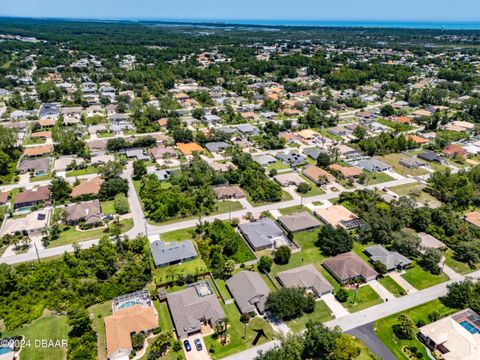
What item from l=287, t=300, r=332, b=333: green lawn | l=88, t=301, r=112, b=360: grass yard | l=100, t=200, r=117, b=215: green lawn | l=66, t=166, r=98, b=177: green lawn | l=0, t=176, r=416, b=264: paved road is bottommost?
l=287, t=300, r=332, b=333: green lawn

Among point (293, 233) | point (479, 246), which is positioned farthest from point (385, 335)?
point (479, 246)

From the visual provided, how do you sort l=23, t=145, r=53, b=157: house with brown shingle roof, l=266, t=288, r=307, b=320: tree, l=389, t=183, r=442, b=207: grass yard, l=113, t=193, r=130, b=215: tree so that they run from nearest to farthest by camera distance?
l=266, t=288, r=307, b=320: tree
l=113, t=193, r=130, b=215: tree
l=389, t=183, r=442, b=207: grass yard
l=23, t=145, r=53, b=157: house with brown shingle roof

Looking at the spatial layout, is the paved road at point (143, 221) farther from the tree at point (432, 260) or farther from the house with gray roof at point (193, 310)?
the tree at point (432, 260)

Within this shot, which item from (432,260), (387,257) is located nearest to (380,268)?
(387,257)

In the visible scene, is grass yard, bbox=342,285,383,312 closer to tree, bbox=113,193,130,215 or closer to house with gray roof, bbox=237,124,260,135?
tree, bbox=113,193,130,215

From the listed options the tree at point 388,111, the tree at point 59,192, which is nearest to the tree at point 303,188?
the tree at point 59,192

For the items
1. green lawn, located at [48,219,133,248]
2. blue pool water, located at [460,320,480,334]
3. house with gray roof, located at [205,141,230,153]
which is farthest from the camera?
house with gray roof, located at [205,141,230,153]

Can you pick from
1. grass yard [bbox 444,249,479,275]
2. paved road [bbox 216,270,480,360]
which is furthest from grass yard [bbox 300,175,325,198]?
paved road [bbox 216,270,480,360]
